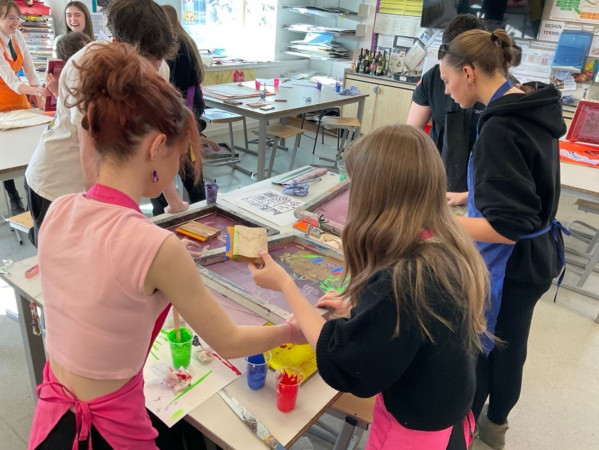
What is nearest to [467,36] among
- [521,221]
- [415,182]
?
[521,221]

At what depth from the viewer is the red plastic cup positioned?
1.08 metres

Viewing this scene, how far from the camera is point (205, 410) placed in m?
1.09

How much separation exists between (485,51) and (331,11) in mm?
4825

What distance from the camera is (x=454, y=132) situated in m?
2.03

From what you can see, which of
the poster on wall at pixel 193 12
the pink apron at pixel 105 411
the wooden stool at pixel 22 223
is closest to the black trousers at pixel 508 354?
the pink apron at pixel 105 411

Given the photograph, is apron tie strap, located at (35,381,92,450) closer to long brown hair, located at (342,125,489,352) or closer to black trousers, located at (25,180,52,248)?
long brown hair, located at (342,125,489,352)

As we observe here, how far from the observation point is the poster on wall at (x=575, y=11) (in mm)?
4770

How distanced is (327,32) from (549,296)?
4.34 meters

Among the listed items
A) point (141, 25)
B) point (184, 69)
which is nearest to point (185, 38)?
point (184, 69)

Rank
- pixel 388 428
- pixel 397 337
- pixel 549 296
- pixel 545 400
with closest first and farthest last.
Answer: pixel 397 337, pixel 388 428, pixel 545 400, pixel 549 296

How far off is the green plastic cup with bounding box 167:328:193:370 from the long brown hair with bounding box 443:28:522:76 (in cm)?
126

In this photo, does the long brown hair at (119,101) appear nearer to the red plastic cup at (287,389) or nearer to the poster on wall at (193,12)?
the red plastic cup at (287,389)

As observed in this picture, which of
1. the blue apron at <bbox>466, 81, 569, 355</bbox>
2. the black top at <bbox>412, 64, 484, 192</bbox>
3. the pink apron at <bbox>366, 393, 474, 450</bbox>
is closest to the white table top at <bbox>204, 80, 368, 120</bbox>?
the black top at <bbox>412, 64, 484, 192</bbox>

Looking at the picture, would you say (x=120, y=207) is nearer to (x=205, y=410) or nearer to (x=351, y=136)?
(x=205, y=410)
